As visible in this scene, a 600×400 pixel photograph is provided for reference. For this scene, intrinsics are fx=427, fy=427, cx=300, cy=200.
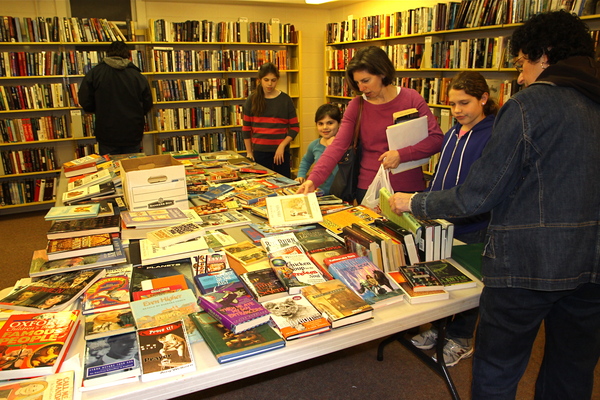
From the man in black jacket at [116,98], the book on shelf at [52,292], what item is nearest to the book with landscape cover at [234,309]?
the book on shelf at [52,292]

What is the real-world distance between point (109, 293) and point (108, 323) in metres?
0.19

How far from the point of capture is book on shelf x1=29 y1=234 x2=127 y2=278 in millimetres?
1547

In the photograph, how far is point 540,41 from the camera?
1170mm

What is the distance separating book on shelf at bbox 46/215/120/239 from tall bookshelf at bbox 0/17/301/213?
348 cm

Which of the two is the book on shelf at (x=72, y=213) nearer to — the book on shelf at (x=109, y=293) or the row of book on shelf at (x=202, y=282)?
the row of book on shelf at (x=202, y=282)

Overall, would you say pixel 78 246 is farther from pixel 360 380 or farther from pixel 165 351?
pixel 360 380

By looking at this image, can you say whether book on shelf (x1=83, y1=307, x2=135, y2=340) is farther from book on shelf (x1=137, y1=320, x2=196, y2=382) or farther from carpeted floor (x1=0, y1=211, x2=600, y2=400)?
carpeted floor (x1=0, y1=211, x2=600, y2=400)

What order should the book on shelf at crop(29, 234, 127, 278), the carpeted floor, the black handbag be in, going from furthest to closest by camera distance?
the black handbag < the carpeted floor < the book on shelf at crop(29, 234, 127, 278)

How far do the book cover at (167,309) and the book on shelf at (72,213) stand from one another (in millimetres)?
911

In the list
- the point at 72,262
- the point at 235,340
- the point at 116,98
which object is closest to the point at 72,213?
the point at 72,262

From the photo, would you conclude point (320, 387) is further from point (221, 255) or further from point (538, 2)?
point (538, 2)

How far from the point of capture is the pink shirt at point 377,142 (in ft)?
7.58

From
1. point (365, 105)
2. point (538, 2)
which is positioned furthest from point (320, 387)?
point (538, 2)

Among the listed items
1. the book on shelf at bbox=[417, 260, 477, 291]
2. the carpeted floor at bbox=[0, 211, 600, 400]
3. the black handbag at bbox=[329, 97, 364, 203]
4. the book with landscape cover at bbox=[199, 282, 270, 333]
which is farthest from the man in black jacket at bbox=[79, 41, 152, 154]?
the book on shelf at bbox=[417, 260, 477, 291]
